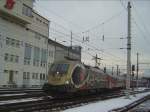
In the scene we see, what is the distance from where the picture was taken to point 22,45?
58469 mm

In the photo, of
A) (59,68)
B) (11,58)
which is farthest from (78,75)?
(11,58)

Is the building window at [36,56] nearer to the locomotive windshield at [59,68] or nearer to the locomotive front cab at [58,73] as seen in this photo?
the locomotive front cab at [58,73]

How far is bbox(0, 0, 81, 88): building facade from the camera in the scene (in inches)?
2066

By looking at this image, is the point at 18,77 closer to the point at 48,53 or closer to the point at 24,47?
the point at 24,47

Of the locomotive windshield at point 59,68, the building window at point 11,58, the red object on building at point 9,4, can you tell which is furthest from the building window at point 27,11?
the locomotive windshield at point 59,68

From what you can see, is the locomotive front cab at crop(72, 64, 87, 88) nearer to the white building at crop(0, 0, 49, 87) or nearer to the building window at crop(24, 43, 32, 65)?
the white building at crop(0, 0, 49, 87)

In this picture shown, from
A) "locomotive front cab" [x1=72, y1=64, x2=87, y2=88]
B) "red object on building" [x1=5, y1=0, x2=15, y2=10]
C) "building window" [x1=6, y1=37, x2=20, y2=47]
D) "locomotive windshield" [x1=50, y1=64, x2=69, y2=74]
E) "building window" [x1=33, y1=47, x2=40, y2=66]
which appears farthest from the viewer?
"building window" [x1=33, y1=47, x2=40, y2=66]

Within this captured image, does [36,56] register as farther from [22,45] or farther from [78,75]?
[78,75]

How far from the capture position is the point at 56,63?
26172 mm

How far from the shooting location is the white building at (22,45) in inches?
2063

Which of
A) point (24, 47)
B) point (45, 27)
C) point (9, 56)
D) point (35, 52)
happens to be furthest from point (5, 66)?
point (45, 27)

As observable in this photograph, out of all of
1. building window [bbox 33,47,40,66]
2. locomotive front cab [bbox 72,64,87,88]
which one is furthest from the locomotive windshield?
building window [bbox 33,47,40,66]

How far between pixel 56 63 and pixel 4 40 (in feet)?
93.2

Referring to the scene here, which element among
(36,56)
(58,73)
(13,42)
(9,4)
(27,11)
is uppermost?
(27,11)
